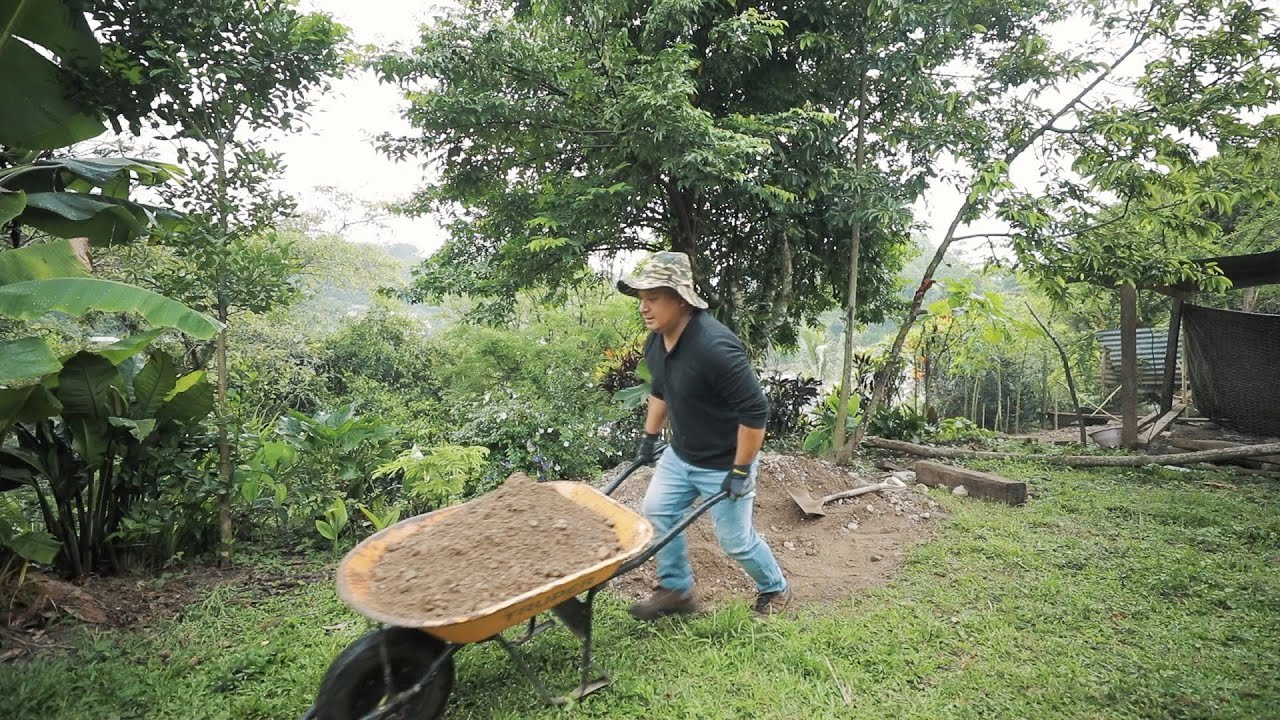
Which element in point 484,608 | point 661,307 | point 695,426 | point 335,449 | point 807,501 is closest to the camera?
point 484,608

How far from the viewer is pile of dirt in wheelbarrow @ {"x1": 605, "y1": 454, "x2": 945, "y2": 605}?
12.1 ft

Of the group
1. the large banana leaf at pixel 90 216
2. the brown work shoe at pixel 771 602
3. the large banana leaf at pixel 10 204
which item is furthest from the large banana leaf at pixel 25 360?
the brown work shoe at pixel 771 602

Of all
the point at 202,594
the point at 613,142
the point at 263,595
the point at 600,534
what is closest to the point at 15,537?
the point at 202,594

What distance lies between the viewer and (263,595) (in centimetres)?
364

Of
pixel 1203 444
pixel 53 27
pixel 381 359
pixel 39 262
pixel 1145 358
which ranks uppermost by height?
pixel 53 27

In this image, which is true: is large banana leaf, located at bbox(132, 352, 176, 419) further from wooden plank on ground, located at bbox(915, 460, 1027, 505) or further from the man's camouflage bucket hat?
wooden plank on ground, located at bbox(915, 460, 1027, 505)

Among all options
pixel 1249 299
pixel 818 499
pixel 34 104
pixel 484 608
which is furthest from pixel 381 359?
pixel 1249 299

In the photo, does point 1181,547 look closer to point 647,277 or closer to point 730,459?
point 730,459

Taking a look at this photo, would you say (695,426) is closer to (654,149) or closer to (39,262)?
(654,149)

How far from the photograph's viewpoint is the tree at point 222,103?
11.0 ft

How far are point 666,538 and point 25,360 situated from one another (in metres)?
2.58

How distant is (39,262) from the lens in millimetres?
3041

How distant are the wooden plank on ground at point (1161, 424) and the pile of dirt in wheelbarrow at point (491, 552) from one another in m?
7.67

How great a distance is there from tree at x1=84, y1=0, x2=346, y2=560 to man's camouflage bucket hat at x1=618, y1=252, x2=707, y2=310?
7.49 feet
